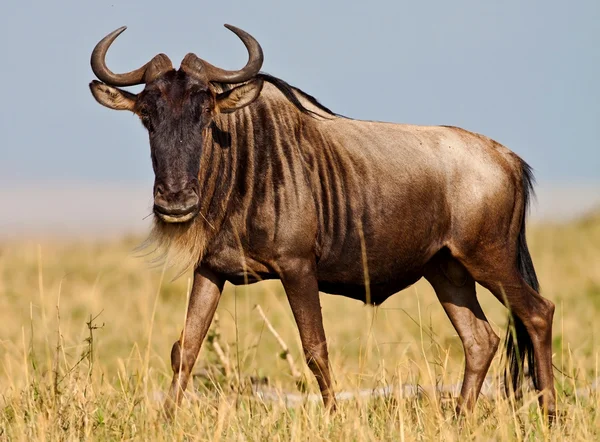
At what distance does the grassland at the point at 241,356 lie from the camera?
439cm

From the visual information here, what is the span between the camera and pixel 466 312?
6.24 metres

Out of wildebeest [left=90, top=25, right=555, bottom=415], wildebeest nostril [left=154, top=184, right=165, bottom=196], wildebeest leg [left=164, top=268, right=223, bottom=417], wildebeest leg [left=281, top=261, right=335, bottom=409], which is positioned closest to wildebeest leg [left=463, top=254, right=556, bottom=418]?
wildebeest [left=90, top=25, right=555, bottom=415]

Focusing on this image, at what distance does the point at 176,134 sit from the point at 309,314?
1.21 metres

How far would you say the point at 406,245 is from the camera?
18.7ft

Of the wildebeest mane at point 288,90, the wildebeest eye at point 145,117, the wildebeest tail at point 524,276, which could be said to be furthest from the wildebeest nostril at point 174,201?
the wildebeest tail at point 524,276

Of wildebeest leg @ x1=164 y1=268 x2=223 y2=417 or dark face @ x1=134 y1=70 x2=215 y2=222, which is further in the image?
wildebeest leg @ x1=164 y1=268 x2=223 y2=417

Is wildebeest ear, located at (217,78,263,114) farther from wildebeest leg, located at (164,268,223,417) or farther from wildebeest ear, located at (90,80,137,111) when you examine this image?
wildebeest leg, located at (164,268,223,417)

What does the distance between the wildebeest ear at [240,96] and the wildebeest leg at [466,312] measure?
1.75m

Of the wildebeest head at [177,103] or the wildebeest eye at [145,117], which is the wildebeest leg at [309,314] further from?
the wildebeest eye at [145,117]

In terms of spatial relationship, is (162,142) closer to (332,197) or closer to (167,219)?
(167,219)

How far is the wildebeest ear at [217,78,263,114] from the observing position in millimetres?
5160

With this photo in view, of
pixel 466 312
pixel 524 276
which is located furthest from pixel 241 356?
pixel 524 276

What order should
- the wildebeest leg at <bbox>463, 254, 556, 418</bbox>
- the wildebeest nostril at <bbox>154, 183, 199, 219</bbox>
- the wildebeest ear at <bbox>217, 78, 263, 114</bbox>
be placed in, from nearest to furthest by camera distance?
the wildebeest nostril at <bbox>154, 183, 199, 219</bbox> < the wildebeest ear at <bbox>217, 78, 263, 114</bbox> < the wildebeest leg at <bbox>463, 254, 556, 418</bbox>

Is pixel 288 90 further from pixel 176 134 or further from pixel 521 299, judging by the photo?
pixel 521 299
